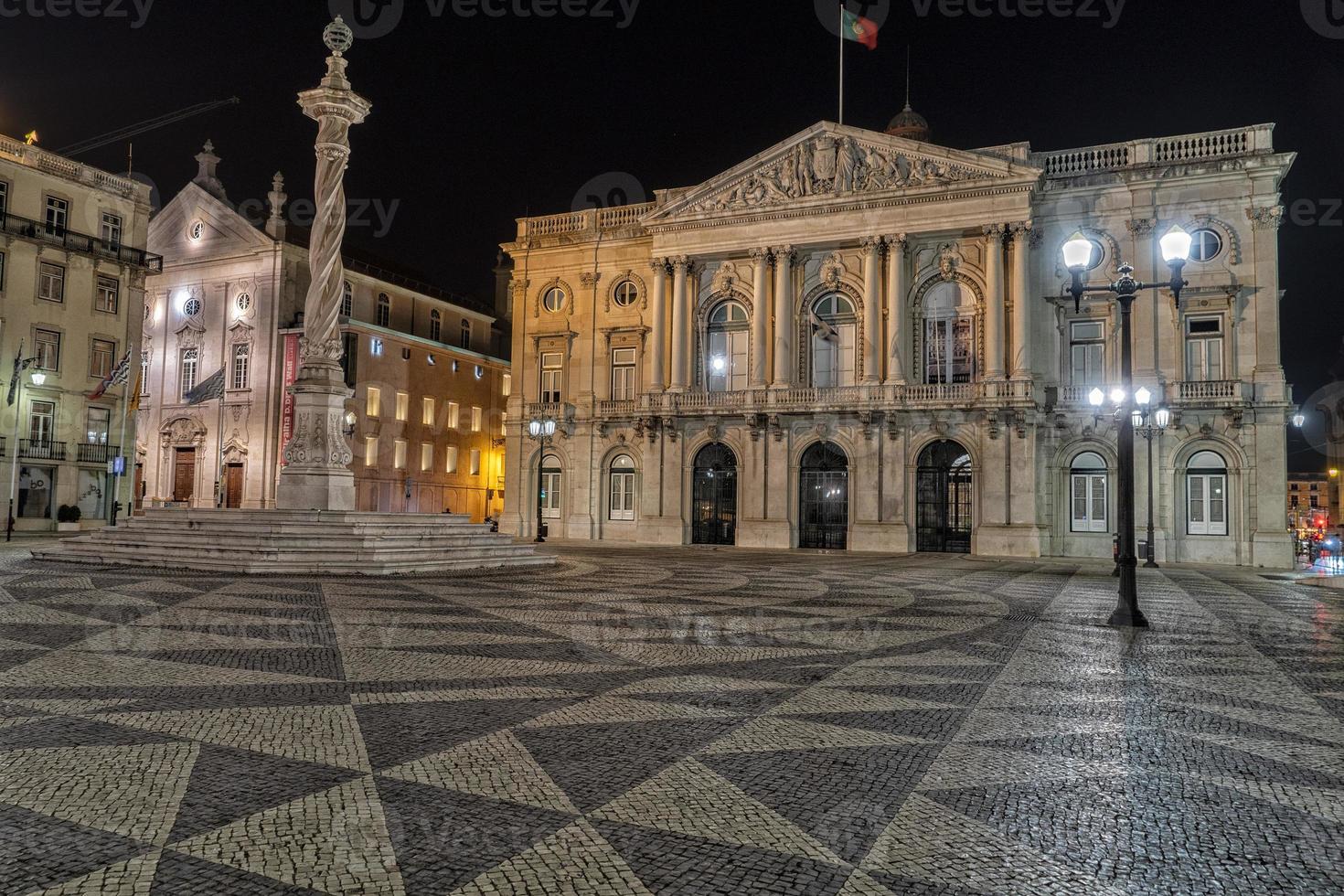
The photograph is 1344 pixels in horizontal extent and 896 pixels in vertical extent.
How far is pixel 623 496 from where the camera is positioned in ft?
142

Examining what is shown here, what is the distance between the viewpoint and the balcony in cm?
3766

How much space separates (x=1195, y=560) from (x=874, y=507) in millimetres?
11689

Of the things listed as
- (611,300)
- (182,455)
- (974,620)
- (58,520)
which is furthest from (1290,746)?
(182,455)

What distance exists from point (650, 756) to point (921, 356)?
34289 millimetres

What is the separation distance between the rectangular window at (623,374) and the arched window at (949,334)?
530 inches

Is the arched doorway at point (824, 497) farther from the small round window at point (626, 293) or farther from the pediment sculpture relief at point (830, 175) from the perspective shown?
the small round window at point (626, 293)

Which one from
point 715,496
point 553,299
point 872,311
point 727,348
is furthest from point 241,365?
point 872,311

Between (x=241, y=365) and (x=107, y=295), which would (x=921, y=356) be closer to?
(x=241, y=365)

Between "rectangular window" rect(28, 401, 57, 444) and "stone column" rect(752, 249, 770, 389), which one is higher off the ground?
"stone column" rect(752, 249, 770, 389)

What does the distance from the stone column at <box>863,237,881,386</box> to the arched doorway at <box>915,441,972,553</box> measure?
13.0 feet

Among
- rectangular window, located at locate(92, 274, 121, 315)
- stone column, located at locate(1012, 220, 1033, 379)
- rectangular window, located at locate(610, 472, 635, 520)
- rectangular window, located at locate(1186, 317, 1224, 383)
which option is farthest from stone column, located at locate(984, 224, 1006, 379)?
rectangular window, located at locate(92, 274, 121, 315)

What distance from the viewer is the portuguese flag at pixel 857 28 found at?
37281 millimetres

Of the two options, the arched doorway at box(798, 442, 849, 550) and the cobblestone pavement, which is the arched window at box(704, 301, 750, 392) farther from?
the cobblestone pavement

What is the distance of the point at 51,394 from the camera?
127ft
